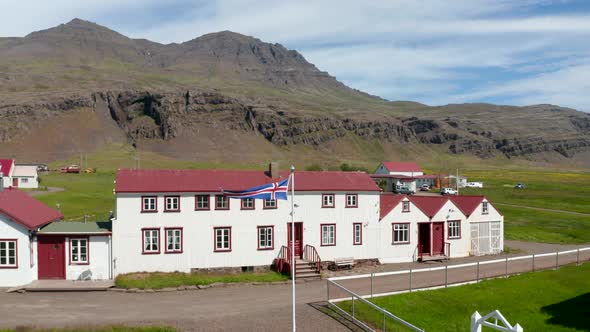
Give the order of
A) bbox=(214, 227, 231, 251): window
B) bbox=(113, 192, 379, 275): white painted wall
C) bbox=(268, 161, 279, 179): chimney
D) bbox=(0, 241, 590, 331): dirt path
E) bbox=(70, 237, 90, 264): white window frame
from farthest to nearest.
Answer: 1. bbox=(268, 161, 279, 179): chimney
2. bbox=(214, 227, 231, 251): window
3. bbox=(113, 192, 379, 275): white painted wall
4. bbox=(70, 237, 90, 264): white window frame
5. bbox=(0, 241, 590, 331): dirt path

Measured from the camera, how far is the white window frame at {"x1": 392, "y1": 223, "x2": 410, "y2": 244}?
3840 cm

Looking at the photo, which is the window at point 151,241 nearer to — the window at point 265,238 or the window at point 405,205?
the window at point 265,238

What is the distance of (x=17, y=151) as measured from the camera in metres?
191

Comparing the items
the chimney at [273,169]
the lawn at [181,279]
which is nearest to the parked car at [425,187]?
the chimney at [273,169]

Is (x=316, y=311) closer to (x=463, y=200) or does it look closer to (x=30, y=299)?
(x=30, y=299)

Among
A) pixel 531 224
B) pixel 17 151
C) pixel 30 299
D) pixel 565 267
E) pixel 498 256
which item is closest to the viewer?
pixel 30 299

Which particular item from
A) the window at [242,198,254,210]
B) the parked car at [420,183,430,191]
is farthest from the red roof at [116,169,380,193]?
the parked car at [420,183,430,191]

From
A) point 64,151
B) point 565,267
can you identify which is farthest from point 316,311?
point 64,151

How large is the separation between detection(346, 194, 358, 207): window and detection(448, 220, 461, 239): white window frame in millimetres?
8432

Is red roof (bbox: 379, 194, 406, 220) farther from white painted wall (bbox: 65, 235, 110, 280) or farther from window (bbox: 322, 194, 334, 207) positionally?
white painted wall (bbox: 65, 235, 110, 280)

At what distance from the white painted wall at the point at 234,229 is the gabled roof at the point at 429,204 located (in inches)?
182

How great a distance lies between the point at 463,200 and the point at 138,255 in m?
26.5

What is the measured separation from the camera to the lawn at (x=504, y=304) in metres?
22.6

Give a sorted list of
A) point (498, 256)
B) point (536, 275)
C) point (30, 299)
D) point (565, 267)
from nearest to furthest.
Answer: point (30, 299)
point (536, 275)
point (565, 267)
point (498, 256)
